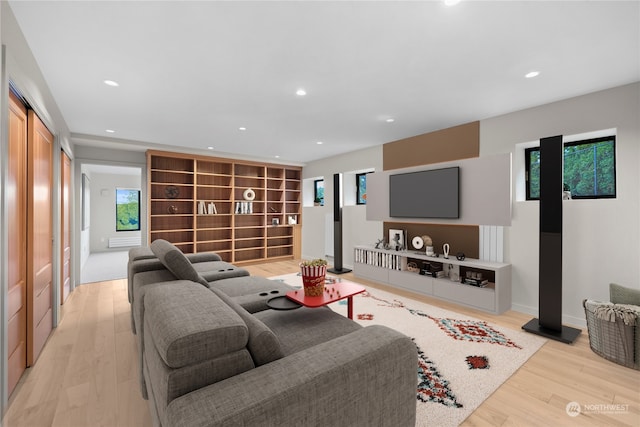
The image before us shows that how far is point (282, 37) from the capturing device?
199 centimetres

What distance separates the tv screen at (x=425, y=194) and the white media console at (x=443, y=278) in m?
0.62

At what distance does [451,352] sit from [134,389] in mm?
2456

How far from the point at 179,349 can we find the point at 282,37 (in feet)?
6.44

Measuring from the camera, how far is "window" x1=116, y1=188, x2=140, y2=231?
8547 millimetres

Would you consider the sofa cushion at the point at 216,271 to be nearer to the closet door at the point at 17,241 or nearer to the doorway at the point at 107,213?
the closet door at the point at 17,241

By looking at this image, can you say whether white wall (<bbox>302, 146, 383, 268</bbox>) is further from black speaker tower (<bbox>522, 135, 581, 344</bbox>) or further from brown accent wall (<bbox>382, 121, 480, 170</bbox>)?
black speaker tower (<bbox>522, 135, 581, 344</bbox>)

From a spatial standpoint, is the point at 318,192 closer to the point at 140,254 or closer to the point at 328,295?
the point at 140,254

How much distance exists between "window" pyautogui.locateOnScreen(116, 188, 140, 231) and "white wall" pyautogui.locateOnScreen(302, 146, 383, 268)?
5437 millimetres

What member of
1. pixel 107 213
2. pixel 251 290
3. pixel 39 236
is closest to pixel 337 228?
pixel 251 290

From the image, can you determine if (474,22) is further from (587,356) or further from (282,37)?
(587,356)

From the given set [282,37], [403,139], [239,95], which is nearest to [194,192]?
[239,95]

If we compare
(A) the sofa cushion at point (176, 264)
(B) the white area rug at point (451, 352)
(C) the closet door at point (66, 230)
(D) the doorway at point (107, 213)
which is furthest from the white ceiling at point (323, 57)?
(D) the doorway at point (107, 213)

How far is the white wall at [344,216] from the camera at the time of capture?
5426mm

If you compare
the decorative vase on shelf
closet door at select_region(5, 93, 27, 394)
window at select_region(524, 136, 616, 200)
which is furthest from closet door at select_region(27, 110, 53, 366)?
window at select_region(524, 136, 616, 200)
